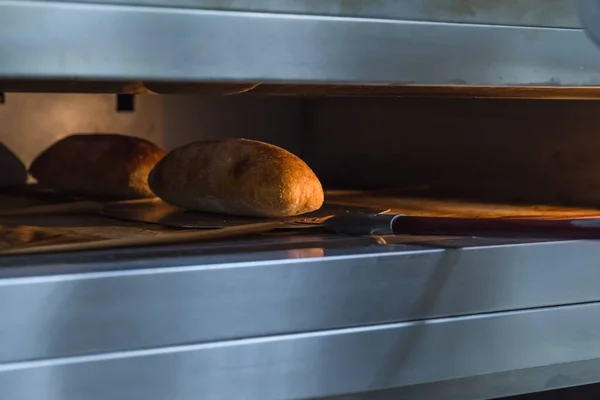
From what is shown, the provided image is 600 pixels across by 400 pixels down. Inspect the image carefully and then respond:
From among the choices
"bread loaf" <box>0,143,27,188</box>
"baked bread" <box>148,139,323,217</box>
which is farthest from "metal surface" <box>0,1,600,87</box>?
"bread loaf" <box>0,143,27,188</box>

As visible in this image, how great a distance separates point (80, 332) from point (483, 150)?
0.65 metres

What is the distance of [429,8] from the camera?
22.2 inches

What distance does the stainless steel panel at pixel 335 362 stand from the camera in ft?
1.51

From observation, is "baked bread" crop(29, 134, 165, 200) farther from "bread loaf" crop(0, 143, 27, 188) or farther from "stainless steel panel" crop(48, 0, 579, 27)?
"stainless steel panel" crop(48, 0, 579, 27)

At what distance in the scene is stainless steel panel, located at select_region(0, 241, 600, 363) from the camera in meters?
0.46

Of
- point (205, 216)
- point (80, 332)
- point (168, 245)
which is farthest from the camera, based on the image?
point (205, 216)

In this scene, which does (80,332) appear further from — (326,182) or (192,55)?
(326,182)

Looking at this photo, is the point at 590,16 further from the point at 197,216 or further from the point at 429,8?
the point at 197,216

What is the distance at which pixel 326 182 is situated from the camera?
46.6 inches

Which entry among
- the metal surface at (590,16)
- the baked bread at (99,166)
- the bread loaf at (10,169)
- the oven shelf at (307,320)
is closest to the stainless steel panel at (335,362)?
the oven shelf at (307,320)

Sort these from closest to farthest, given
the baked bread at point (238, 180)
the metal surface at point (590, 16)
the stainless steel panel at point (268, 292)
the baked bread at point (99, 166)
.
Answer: the stainless steel panel at point (268, 292)
the metal surface at point (590, 16)
the baked bread at point (238, 180)
the baked bread at point (99, 166)

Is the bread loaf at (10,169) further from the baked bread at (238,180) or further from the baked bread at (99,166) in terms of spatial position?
the baked bread at (238,180)

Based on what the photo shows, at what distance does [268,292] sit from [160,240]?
0.11 m

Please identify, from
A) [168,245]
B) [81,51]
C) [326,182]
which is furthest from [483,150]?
[81,51]
